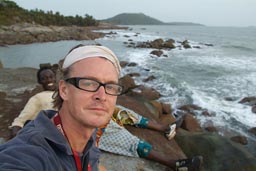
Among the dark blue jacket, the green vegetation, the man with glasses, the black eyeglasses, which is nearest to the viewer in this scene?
the dark blue jacket

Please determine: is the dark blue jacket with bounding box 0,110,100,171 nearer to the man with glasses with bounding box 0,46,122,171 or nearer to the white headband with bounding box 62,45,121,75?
the man with glasses with bounding box 0,46,122,171

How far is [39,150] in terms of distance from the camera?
1.28 m

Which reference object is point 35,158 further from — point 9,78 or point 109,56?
point 9,78

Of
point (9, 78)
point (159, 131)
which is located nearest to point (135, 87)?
point (9, 78)

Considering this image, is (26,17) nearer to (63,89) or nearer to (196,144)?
(196,144)

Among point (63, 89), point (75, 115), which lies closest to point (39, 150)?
point (75, 115)

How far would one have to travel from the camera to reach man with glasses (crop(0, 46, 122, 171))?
4.33 ft

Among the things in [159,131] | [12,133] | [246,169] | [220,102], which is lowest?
[220,102]

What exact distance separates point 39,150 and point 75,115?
0.92ft

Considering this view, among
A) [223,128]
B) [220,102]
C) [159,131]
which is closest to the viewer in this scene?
[159,131]

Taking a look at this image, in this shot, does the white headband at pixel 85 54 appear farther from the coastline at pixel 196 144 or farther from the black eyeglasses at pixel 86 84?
the coastline at pixel 196 144

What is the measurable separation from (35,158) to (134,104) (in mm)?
5062

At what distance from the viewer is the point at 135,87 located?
11578mm

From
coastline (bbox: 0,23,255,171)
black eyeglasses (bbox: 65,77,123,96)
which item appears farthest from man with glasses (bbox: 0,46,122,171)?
coastline (bbox: 0,23,255,171)
